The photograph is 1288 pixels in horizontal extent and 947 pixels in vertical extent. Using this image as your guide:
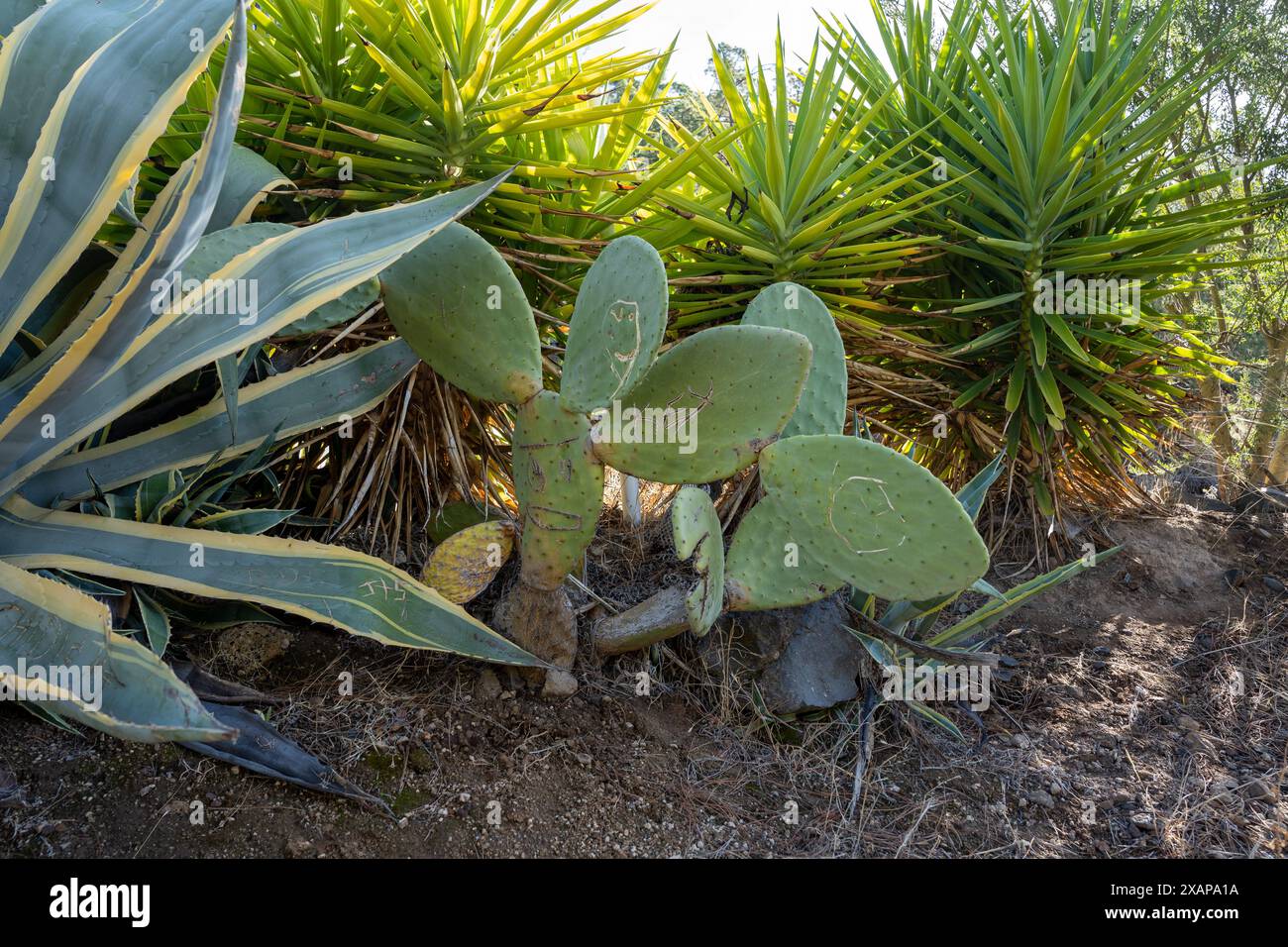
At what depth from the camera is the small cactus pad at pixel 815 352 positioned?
205cm

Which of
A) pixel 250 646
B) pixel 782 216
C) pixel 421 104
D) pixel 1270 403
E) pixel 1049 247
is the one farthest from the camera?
pixel 1270 403

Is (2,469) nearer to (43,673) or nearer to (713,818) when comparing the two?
(43,673)

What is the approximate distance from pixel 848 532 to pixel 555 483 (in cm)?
57

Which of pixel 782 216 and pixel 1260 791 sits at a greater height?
pixel 782 216

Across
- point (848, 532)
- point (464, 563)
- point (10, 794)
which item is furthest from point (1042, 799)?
point (10, 794)

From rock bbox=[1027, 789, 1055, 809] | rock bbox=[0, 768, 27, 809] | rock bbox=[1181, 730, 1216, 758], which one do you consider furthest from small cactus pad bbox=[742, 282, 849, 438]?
rock bbox=[0, 768, 27, 809]

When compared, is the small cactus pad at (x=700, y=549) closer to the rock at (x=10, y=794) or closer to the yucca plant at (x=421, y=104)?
the yucca plant at (x=421, y=104)

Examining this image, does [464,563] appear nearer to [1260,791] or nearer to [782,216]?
[782,216]

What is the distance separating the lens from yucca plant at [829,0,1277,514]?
2729 millimetres

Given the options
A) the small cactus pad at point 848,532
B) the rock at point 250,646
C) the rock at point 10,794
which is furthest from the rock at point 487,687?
the rock at point 10,794

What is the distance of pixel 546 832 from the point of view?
173cm

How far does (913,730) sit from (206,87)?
225 centimetres

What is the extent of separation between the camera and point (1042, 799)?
2.01 meters

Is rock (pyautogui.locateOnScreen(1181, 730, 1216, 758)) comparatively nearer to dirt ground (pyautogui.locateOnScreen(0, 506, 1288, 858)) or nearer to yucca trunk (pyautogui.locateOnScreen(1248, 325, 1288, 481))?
dirt ground (pyautogui.locateOnScreen(0, 506, 1288, 858))
